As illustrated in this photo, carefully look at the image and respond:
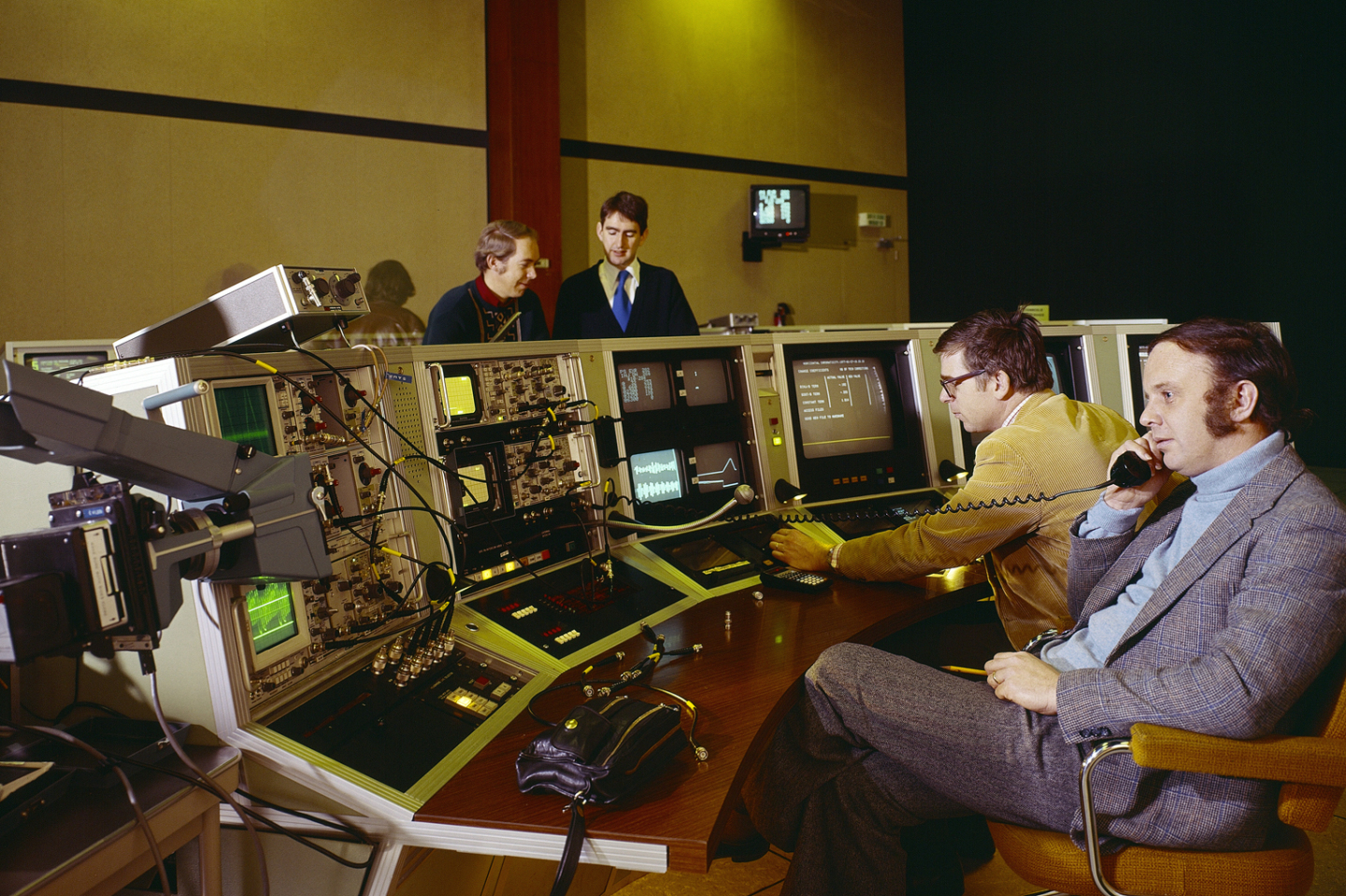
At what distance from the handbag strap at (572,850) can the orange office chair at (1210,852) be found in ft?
2.57

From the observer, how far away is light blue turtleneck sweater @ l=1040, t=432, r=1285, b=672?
53.6 inches

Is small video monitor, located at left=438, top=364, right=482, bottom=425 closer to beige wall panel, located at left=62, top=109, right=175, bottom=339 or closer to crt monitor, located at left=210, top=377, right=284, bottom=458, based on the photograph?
crt monitor, located at left=210, top=377, right=284, bottom=458

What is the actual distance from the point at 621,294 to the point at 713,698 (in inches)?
87.7

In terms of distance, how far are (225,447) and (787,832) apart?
3.76ft

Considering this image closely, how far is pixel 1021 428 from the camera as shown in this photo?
1.92 meters

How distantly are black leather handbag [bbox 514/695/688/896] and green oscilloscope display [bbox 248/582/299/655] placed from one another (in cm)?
43

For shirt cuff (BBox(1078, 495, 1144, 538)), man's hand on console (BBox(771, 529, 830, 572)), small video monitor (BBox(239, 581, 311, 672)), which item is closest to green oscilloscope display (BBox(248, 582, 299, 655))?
small video monitor (BBox(239, 581, 311, 672))

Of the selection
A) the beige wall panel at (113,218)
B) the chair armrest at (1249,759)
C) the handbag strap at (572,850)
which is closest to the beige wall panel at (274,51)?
the beige wall panel at (113,218)

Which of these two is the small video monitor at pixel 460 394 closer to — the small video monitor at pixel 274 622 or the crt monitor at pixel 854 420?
the small video monitor at pixel 274 622

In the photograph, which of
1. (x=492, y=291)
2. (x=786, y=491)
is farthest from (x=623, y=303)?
(x=786, y=491)

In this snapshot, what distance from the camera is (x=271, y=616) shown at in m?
1.24

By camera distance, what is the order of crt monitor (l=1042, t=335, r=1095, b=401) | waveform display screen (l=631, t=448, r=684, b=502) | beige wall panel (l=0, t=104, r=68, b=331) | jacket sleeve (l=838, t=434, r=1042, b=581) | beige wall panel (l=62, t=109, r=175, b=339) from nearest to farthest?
jacket sleeve (l=838, t=434, r=1042, b=581) < waveform display screen (l=631, t=448, r=684, b=502) < crt monitor (l=1042, t=335, r=1095, b=401) < beige wall panel (l=0, t=104, r=68, b=331) < beige wall panel (l=62, t=109, r=175, b=339)

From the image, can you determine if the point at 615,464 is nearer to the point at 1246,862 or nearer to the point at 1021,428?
the point at 1021,428

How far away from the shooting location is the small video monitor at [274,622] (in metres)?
1.19
